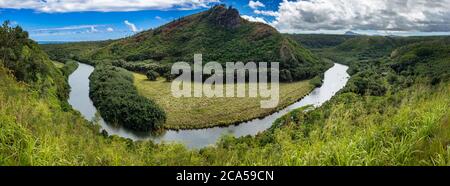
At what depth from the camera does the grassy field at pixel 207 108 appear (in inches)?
1714

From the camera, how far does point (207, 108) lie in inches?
1987

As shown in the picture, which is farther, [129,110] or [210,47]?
[210,47]

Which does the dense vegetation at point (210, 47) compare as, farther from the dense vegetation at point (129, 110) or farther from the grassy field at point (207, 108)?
the dense vegetation at point (129, 110)

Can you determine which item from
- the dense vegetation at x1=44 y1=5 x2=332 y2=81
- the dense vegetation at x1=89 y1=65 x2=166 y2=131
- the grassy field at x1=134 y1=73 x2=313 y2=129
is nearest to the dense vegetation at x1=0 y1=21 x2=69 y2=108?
the dense vegetation at x1=89 y1=65 x2=166 y2=131

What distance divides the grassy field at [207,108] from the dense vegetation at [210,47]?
28580 millimetres

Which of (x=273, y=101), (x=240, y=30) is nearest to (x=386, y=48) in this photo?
(x=240, y=30)

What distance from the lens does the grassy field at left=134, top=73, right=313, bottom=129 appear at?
4353 centimetres

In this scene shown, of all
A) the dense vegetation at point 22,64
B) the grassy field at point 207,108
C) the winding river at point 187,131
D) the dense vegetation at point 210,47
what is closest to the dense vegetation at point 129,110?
the winding river at point 187,131

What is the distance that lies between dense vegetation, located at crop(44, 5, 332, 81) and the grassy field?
2858cm

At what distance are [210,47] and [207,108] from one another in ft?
258

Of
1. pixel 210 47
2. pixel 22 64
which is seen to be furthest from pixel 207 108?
pixel 210 47

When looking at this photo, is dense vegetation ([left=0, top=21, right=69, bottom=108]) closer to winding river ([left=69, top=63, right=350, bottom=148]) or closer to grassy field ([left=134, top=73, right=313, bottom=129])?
winding river ([left=69, top=63, right=350, bottom=148])

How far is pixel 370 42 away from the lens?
625 feet

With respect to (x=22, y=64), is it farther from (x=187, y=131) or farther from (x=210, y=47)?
(x=210, y=47)
